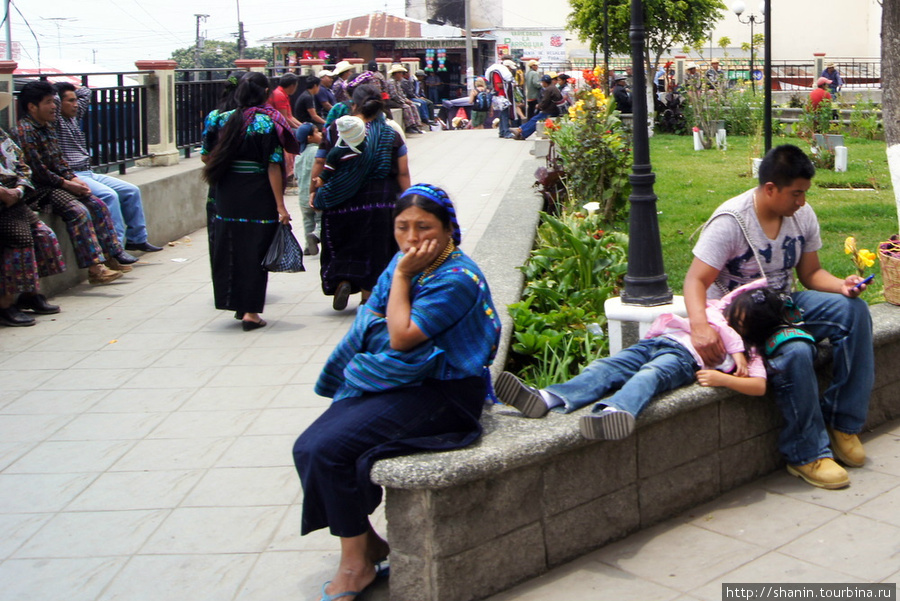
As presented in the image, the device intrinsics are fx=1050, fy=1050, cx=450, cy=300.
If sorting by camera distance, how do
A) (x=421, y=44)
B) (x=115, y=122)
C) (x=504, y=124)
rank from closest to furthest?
(x=115, y=122), (x=504, y=124), (x=421, y=44)

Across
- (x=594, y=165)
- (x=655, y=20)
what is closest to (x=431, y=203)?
(x=594, y=165)

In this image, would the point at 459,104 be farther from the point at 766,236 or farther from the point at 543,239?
the point at 766,236

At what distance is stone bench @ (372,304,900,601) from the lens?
3.40 metres

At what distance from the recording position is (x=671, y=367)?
13.6ft

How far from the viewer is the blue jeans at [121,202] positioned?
941 cm

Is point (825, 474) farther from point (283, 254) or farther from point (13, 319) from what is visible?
point (13, 319)

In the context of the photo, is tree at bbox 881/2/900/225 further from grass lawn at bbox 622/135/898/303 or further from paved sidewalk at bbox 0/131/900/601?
paved sidewalk at bbox 0/131/900/601

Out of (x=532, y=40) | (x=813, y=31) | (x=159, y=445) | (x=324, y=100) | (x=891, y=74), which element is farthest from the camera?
(x=813, y=31)

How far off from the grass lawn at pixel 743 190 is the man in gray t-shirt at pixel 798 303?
855mm

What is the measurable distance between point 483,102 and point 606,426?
27.1 metres

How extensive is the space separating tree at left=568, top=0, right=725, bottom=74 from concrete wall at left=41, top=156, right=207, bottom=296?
1953cm

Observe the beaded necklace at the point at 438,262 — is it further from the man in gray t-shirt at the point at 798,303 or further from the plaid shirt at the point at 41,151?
the plaid shirt at the point at 41,151

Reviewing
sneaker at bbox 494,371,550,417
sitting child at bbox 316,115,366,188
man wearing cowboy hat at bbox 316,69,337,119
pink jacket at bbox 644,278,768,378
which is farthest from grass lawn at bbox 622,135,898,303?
man wearing cowboy hat at bbox 316,69,337,119

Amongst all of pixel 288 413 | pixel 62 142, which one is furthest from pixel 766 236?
pixel 62 142
